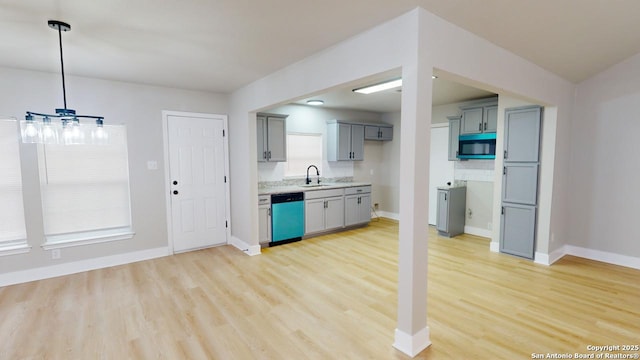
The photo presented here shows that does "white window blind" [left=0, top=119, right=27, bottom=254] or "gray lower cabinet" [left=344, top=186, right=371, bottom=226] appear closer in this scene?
"white window blind" [left=0, top=119, right=27, bottom=254]

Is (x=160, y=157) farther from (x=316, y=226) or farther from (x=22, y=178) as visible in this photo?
(x=316, y=226)

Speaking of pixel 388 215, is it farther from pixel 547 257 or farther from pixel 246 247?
pixel 246 247

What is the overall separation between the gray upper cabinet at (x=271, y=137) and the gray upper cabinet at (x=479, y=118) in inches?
123

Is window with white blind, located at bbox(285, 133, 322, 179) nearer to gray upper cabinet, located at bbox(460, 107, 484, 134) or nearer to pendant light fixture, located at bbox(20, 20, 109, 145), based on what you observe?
gray upper cabinet, located at bbox(460, 107, 484, 134)

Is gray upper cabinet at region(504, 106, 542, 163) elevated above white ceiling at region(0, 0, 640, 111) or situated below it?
below

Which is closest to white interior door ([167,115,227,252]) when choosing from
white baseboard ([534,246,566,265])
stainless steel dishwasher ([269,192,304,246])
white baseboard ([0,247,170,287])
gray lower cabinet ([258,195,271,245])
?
white baseboard ([0,247,170,287])

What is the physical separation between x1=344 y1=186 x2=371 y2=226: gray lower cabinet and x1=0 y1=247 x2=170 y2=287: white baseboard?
3178 mm

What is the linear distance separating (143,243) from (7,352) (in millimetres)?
2099

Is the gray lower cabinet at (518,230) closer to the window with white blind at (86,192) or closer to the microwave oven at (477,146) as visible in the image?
the microwave oven at (477,146)

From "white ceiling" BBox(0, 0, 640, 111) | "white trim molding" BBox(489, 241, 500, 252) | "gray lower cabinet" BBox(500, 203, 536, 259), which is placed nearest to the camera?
"white ceiling" BBox(0, 0, 640, 111)

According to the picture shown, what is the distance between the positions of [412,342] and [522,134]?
3.40 meters

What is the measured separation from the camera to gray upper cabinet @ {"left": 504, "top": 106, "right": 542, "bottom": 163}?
4.06 meters

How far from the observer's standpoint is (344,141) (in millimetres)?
6223

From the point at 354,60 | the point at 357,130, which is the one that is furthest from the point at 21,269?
the point at 357,130
